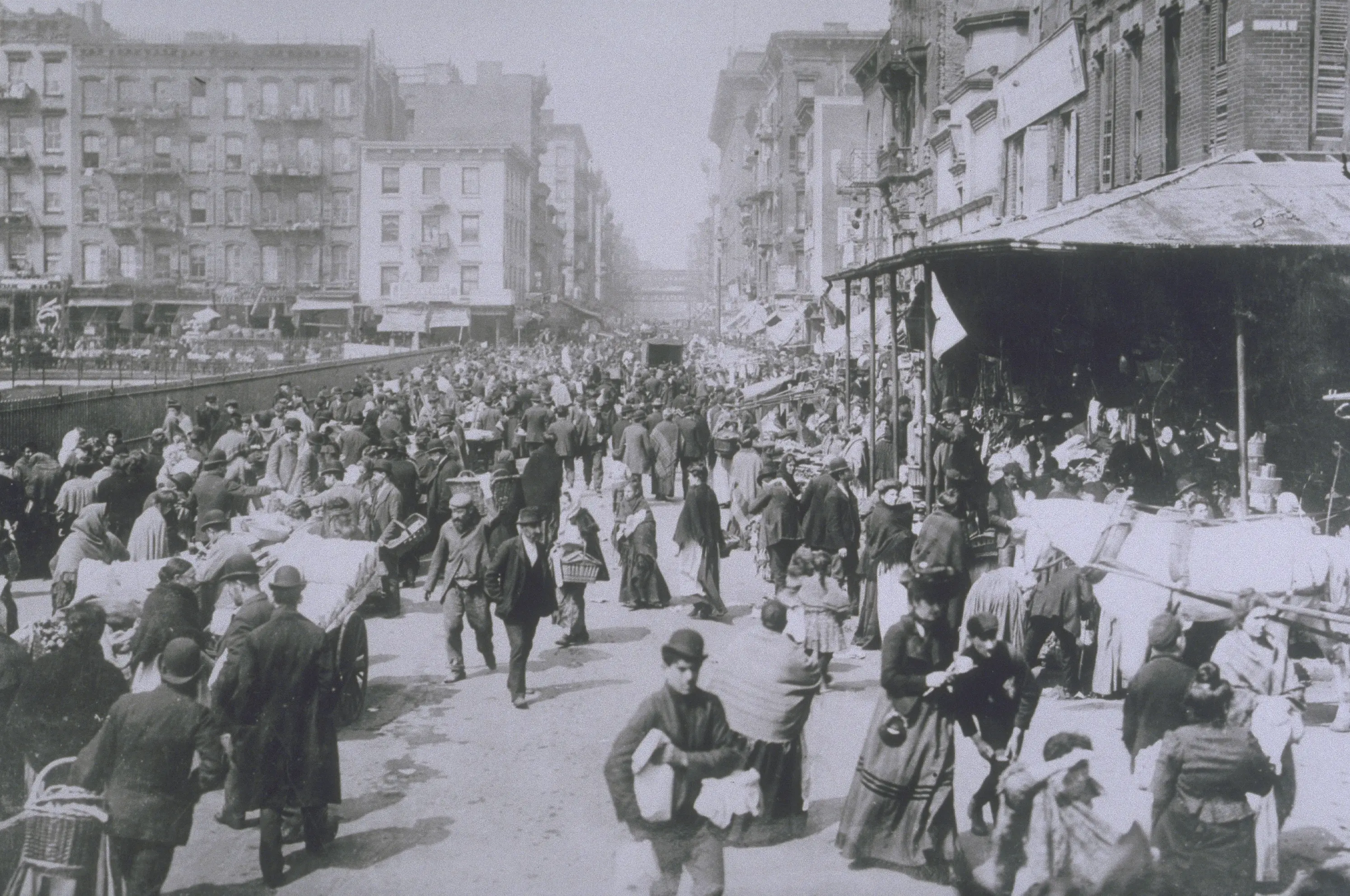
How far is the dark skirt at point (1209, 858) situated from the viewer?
5.75m

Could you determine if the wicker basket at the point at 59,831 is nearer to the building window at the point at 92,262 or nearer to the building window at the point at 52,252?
the building window at the point at 92,262

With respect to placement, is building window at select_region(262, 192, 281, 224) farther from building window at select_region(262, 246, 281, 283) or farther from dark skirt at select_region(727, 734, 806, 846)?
dark skirt at select_region(727, 734, 806, 846)

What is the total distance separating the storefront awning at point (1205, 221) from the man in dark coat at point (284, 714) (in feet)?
21.6

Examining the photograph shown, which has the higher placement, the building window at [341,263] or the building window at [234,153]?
the building window at [234,153]

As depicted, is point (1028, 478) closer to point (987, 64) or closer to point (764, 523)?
point (764, 523)

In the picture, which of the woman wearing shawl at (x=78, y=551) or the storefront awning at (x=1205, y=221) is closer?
the woman wearing shawl at (x=78, y=551)

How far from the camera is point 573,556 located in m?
11.9

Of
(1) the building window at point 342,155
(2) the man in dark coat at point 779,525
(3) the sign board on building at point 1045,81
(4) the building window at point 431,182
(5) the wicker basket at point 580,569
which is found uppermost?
(1) the building window at point 342,155

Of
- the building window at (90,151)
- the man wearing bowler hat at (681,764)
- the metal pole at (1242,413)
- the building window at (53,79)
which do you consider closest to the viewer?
the man wearing bowler hat at (681,764)

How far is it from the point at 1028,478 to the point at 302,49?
178 feet

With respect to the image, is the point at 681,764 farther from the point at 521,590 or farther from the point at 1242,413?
the point at 1242,413

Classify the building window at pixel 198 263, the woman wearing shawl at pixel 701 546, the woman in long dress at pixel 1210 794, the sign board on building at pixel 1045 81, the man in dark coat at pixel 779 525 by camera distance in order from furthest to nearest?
the building window at pixel 198 263
the sign board on building at pixel 1045 81
the woman wearing shawl at pixel 701 546
the man in dark coat at pixel 779 525
the woman in long dress at pixel 1210 794

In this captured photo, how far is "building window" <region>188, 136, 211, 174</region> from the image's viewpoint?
206 feet

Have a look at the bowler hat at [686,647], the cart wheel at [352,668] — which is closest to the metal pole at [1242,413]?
the bowler hat at [686,647]
